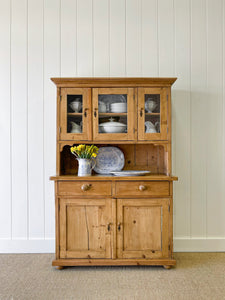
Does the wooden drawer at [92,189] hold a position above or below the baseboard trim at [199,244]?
above

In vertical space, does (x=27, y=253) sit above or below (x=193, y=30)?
below

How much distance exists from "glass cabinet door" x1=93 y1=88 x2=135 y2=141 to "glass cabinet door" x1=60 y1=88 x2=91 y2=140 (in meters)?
0.07

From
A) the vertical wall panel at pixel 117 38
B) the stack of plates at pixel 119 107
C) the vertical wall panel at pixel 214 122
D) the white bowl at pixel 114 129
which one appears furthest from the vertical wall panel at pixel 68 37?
the vertical wall panel at pixel 214 122

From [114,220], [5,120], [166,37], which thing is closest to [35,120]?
[5,120]

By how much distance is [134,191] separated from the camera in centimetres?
236

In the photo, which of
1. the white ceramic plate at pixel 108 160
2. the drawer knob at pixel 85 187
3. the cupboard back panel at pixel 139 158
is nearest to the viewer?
the drawer knob at pixel 85 187

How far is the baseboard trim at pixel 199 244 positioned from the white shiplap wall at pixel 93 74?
1 centimetres

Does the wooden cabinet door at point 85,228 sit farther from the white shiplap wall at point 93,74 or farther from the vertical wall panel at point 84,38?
the vertical wall panel at point 84,38

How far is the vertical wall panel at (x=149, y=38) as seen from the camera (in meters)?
2.80

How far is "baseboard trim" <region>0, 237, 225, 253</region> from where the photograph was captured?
109 inches

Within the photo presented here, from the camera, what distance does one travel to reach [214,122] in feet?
9.27

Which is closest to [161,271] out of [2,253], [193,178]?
[193,178]

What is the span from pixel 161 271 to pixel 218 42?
2.39m

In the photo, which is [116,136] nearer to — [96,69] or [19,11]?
[96,69]
